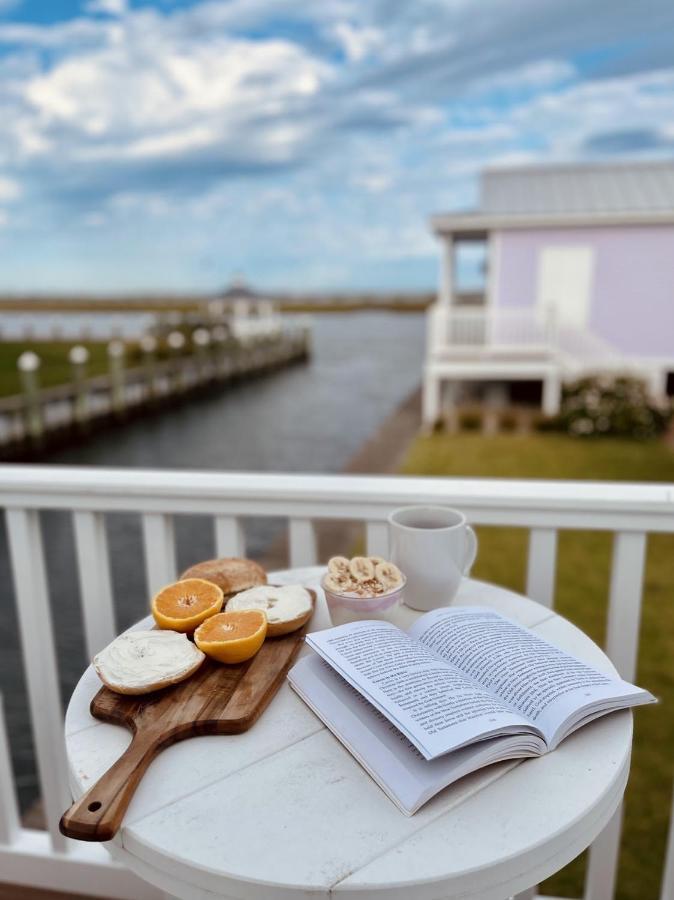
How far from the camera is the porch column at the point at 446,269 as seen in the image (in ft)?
46.2

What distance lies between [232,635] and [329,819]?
0.33m

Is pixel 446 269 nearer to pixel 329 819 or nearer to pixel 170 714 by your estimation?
pixel 170 714

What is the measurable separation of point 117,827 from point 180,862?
0.08 meters

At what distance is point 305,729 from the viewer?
96 cm

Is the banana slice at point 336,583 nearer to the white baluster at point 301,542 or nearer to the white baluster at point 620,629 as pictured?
the white baluster at point 301,542

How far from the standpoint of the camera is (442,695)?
887mm

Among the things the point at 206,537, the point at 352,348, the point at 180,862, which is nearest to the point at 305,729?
the point at 180,862

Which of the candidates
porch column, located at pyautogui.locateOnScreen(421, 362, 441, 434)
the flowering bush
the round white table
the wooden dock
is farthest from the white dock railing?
the wooden dock

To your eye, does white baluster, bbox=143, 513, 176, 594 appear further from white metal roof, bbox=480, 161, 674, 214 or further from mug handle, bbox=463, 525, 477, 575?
white metal roof, bbox=480, 161, 674, 214

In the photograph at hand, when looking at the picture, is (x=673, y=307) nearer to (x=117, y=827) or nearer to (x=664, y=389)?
(x=664, y=389)

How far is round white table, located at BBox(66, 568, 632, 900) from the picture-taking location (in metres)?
0.74

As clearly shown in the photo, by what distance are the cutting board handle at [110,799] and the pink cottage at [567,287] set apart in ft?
39.9

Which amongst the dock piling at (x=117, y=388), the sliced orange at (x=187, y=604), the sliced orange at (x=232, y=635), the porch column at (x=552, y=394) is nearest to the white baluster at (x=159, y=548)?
the sliced orange at (x=187, y=604)

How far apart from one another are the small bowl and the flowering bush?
11235mm
